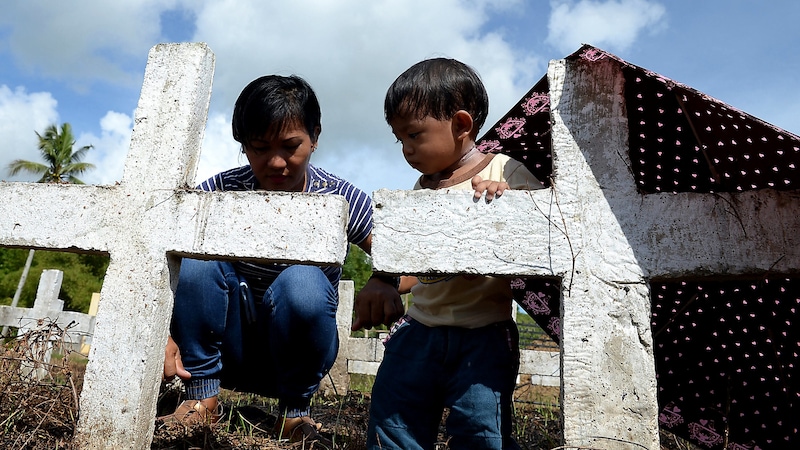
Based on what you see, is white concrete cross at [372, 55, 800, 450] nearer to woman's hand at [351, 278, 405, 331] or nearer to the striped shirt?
A: woman's hand at [351, 278, 405, 331]

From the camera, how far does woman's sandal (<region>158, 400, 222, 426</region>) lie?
101 inches

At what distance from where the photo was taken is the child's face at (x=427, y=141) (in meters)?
2.37

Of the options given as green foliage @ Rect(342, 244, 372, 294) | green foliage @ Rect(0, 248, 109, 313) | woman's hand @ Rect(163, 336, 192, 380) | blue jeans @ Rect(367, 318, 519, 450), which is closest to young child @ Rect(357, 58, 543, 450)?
blue jeans @ Rect(367, 318, 519, 450)

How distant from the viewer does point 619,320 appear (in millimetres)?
1755

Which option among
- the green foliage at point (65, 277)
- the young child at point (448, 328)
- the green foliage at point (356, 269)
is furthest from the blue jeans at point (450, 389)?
the green foliage at point (65, 277)

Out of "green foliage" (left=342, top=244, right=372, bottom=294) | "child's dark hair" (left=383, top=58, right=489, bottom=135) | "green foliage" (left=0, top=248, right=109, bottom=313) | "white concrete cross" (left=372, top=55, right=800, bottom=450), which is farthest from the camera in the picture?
"green foliage" (left=0, top=248, right=109, bottom=313)

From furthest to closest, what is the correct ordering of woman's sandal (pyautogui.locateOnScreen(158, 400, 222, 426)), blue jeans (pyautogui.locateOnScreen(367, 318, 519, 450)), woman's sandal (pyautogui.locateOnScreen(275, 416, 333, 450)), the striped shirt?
the striped shirt, woman's sandal (pyautogui.locateOnScreen(275, 416, 333, 450)), woman's sandal (pyautogui.locateOnScreen(158, 400, 222, 426)), blue jeans (pyautogui.locateOnScreen(367, 318, 519, 450))

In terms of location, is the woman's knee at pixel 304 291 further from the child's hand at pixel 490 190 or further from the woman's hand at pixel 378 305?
the child's hand at pixel 490 190

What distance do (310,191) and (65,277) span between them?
104ft

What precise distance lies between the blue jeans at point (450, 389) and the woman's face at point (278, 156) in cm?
92

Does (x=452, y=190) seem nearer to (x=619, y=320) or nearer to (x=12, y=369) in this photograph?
(x=619, y=320)

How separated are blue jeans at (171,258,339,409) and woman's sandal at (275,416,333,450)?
3.0 inches

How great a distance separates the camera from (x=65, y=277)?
30234 mm

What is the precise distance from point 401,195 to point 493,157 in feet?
2.14
